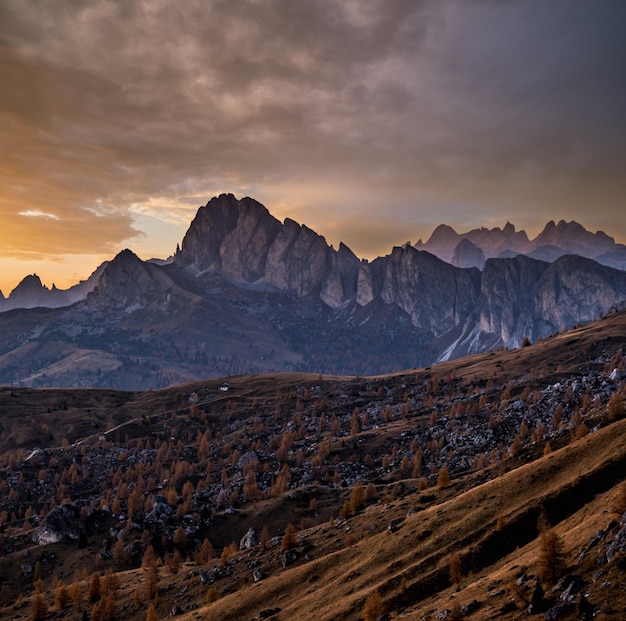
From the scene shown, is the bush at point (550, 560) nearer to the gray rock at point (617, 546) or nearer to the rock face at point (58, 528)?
the gray rock at point (617, 546)

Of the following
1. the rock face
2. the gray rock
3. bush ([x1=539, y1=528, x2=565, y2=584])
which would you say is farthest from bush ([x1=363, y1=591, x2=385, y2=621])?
the rock face

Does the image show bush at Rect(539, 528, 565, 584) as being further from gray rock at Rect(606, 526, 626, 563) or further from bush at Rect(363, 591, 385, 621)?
bush at Rect(363, 591, 385, 621)

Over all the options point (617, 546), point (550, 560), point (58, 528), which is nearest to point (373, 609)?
point (550, 560)

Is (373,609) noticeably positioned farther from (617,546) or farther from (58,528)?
(58,528)

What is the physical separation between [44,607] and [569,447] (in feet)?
395

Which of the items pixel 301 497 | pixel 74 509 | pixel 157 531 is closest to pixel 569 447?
pixel 301 497

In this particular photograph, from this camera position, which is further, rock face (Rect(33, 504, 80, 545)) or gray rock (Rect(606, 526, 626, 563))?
rock face (Rect(33, 504, 80, 545))

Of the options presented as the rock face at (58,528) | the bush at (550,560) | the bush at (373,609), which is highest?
the bush at (550,560)

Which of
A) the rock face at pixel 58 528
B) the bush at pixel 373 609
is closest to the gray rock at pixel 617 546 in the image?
the bush at pixel 373 609

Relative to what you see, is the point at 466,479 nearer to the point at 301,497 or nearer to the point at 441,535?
the point at 441,535

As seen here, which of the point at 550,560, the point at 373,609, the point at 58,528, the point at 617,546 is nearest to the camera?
the point at 617,546

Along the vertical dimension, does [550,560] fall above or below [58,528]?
above

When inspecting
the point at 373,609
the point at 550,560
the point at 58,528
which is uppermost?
the point at 550,560

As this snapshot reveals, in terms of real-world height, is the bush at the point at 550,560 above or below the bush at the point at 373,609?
above
